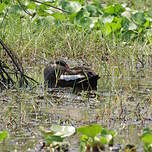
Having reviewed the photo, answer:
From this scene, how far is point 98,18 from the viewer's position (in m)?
10.4

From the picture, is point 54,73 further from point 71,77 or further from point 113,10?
point 113,10

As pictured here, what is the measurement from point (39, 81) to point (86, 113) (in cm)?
164

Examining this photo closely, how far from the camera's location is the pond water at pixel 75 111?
17.5ft

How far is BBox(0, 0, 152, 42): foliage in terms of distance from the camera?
32.8 feet

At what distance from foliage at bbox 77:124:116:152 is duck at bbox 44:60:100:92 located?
261cm

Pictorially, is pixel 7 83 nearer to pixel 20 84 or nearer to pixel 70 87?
pixel 20 84

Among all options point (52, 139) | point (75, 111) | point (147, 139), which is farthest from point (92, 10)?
point (147, 139)

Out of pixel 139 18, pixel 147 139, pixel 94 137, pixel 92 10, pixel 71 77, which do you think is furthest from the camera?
pixel 92 10

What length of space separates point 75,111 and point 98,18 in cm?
420

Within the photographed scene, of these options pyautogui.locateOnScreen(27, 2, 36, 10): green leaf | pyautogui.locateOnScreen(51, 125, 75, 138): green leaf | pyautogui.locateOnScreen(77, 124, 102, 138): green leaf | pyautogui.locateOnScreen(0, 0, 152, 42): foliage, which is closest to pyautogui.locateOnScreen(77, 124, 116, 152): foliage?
pyautogui.locateOnScreen(77, 124, 102, 138): green leaf

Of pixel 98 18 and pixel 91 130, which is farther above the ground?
pixel 98 18

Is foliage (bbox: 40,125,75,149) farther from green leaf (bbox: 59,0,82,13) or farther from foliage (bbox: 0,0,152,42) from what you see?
green leaf (bbox: 59,0,82,13)

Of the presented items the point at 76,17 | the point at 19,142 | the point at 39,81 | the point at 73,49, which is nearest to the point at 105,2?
the point at 76,17

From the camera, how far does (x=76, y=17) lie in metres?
10.3
